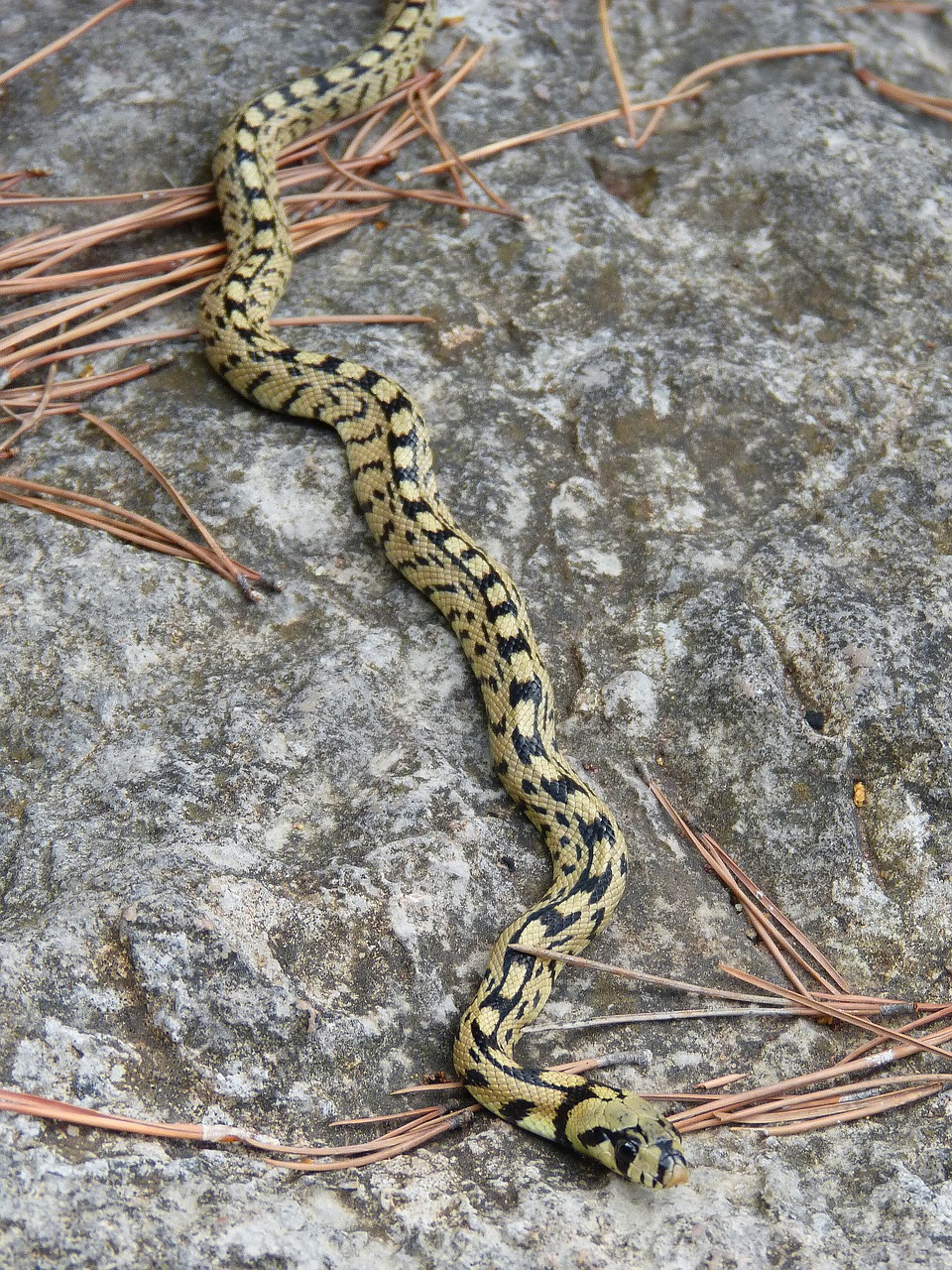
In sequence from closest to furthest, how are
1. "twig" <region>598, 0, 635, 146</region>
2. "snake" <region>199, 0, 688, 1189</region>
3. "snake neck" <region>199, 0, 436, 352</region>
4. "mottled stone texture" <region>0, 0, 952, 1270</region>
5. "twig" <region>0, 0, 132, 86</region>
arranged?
"mottled stone texture" <region>0, 0, 952, 1270</region>
"snake" <region>199, 0, 688, 1189</region>
"snake neck" <region>199, 0, 436, 352</region>
"twig" <region>0, 0, 132, 86</region>
"twig" <region>598, 0, 635, 146</region>

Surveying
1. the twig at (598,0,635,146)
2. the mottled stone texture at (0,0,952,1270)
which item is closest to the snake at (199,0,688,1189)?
the mottled stone texture at (0,0,952,1270)

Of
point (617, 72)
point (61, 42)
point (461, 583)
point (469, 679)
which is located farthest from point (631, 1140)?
point (61, 42)

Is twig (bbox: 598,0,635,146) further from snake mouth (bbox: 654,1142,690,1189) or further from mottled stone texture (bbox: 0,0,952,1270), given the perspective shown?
snake mouth (bbox: 654,1142,690,1189)

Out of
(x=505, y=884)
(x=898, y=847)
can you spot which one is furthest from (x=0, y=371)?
(x=898, y=847)

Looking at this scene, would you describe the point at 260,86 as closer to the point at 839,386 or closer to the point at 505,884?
the point at 839,386

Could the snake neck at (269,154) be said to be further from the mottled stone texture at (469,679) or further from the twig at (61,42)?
the twig at (61,42)

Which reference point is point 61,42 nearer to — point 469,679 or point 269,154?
Answer: point 269,154
